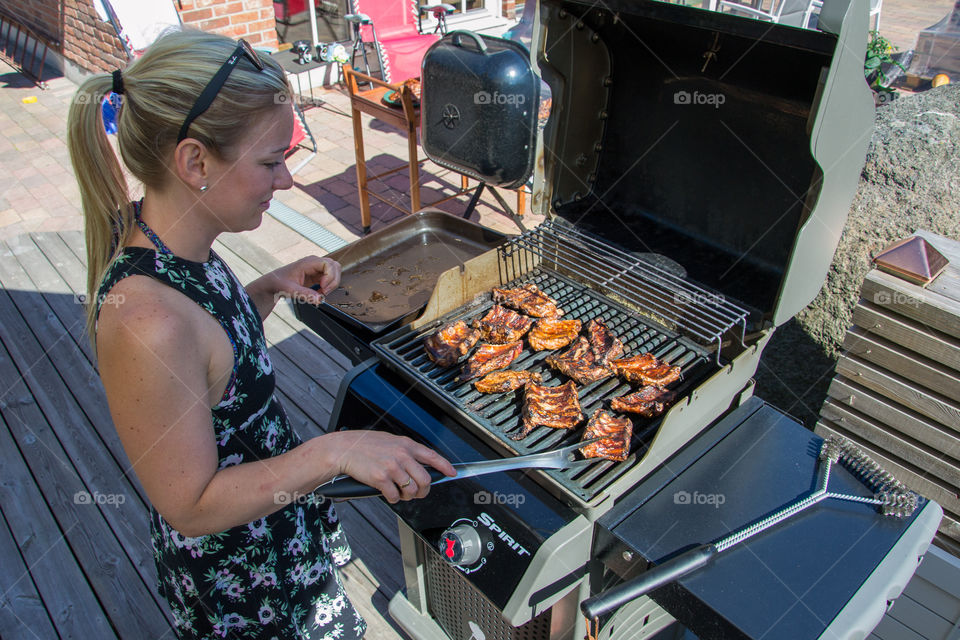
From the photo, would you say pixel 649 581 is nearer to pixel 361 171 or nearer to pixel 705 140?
pixel 705 140

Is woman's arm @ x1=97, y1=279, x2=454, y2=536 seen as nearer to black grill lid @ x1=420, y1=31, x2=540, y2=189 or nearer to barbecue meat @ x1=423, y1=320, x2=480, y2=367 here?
barbecue meat @ x1=423, y1=320, x2=480, y2=367

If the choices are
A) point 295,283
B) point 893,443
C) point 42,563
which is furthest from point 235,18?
point 893,443

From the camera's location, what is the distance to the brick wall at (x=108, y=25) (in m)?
6.62

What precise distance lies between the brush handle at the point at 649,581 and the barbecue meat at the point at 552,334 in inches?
30.1

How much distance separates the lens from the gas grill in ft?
4.59

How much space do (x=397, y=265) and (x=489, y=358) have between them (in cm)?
96

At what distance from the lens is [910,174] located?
337cm

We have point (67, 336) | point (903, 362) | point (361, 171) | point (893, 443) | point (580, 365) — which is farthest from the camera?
point (361, 171)

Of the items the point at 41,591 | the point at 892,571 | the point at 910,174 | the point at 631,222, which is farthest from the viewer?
the point at 910,174

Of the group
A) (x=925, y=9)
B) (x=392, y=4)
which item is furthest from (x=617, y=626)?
(x=925, y=9)

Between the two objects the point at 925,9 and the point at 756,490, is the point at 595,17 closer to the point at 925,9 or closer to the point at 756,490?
the point at 756,490

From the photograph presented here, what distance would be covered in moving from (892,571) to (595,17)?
178 cm

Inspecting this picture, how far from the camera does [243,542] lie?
161 centimetres

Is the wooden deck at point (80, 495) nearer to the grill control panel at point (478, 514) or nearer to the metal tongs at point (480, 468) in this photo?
the grill control panel at point (478, 514)
